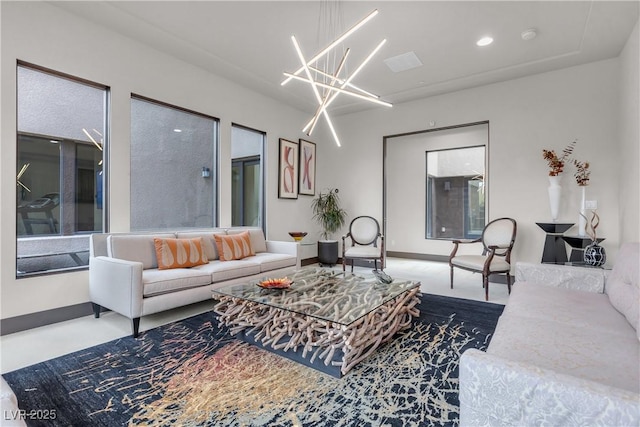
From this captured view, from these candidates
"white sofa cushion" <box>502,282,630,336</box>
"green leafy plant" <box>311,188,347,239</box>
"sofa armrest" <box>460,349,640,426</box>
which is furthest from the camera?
"green leafy plant" <box>311,188,347,239</box>

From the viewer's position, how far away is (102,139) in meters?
3.54

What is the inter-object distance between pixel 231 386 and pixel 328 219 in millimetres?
4520

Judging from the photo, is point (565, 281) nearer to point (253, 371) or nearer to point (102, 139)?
point (253, 371)

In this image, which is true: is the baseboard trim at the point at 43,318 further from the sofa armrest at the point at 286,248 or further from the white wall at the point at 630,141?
the white wall at the point at 630,141

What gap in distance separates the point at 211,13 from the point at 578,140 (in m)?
4.89

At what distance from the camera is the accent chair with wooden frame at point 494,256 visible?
3.97 metres

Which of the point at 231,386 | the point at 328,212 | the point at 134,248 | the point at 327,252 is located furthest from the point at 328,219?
the point at 231,386

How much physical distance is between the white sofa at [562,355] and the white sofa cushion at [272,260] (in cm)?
272

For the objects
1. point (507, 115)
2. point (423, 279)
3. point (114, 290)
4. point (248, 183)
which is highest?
point (507, 115)

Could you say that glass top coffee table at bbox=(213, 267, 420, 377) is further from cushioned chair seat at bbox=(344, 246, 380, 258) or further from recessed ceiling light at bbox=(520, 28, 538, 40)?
recessed ceiling light at bbox=(520, 28, 538, 40)

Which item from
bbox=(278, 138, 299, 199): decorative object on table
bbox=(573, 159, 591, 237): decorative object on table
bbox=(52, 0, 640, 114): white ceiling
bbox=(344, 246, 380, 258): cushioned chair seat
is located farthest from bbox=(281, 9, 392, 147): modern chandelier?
bbox=(573, 159, 591, 237): decorative object on table

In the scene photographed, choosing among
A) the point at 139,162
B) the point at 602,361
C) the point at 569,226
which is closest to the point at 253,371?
the point at 602,361

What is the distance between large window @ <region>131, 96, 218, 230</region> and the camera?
3.85 m

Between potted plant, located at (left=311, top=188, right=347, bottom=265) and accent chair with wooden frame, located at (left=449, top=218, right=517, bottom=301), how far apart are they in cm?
232
